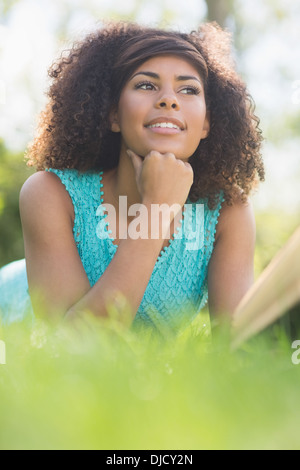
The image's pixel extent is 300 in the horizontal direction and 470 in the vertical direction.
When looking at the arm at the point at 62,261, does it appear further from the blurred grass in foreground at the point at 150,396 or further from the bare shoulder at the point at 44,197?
the blurred grass in foreground at the point at 150,396

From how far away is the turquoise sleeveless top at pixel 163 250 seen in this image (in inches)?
110

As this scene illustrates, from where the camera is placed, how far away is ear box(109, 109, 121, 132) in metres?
2.80

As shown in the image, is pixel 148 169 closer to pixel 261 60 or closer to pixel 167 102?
pixel 167 102

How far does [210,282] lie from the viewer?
2.71 meters

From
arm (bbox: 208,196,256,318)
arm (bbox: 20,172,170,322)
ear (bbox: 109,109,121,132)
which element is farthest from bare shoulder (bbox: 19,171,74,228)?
arm (bbox: 208,196,256,318)

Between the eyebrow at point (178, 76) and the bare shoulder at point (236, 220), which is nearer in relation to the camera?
the eyebrow at point (178, 76)

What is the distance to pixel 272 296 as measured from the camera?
132 centimetres

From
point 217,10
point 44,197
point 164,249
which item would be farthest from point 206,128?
point 217,10

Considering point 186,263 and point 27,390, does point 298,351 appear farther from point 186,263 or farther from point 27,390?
point 186,263

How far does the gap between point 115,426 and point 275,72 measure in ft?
38.3

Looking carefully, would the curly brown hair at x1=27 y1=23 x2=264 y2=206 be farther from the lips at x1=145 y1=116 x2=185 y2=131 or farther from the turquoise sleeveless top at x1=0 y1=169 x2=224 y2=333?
the lips at x1=145 y1=116 x2=185 y2=131

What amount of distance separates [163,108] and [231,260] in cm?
78

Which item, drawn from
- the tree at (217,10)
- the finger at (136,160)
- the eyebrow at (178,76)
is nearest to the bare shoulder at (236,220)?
Result: the finger at (136,160)
